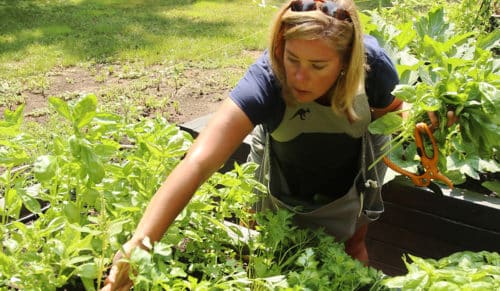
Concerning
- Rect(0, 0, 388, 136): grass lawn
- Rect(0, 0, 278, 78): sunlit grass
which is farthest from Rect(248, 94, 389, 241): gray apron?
Rect(0, 0, 278, 78): sunlit grass

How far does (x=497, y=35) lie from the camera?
198 cm

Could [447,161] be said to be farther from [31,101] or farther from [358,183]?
[31,101]

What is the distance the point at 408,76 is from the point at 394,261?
0.95 meters

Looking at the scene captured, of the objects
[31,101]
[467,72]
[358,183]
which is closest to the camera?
[467,72]

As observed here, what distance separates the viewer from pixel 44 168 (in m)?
1.14

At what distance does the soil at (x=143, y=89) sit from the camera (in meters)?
3.99

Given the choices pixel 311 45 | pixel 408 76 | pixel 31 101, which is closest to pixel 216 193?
pixel 311 45

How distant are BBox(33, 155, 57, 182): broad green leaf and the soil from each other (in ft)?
8.37

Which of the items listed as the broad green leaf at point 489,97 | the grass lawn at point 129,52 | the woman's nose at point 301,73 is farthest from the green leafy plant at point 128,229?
the grass lawn at point 129,52

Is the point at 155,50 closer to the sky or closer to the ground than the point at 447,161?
closer to the ground

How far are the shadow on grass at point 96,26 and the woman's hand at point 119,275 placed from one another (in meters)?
4.42

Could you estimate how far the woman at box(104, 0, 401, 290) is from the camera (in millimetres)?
1308

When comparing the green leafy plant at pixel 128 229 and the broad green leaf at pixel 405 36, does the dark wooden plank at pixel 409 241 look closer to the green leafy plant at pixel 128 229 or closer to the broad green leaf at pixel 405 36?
the broad green leaf at pixel 405 36

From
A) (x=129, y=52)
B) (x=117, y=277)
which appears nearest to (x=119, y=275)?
(x=117, y=277)
